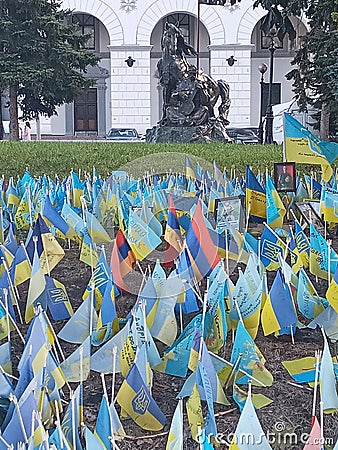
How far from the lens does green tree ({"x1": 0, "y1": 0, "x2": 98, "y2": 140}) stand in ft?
53.3

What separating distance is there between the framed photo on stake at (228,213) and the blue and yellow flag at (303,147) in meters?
1.15

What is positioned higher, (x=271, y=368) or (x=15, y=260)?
(x=15, y=260)

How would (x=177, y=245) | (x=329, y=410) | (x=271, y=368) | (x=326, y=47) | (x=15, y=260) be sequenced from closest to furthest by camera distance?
(x=329, y=410) → (x=271, y=368) → (x=15, y=260) → (x=177, y=245) → (x=326, y=47)

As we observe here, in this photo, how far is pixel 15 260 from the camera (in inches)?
115

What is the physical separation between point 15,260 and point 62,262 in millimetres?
896

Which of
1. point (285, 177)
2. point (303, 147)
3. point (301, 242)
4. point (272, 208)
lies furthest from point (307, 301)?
point (303, 147)

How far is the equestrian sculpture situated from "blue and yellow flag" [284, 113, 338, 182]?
10.2 meters

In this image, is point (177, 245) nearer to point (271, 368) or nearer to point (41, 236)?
point (41, 236)

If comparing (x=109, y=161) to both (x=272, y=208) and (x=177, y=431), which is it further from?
(x=177, y=431)

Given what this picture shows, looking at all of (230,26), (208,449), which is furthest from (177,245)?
(230,26)

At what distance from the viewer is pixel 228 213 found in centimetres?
359

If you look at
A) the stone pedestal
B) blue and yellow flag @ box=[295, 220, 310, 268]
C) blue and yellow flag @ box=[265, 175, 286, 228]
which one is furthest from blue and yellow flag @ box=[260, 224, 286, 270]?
the stone pedestal

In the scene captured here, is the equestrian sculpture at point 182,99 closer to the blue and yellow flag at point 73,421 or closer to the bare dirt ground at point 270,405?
the bare dirt ground at point 270,405

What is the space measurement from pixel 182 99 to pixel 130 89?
13979 millimetres
